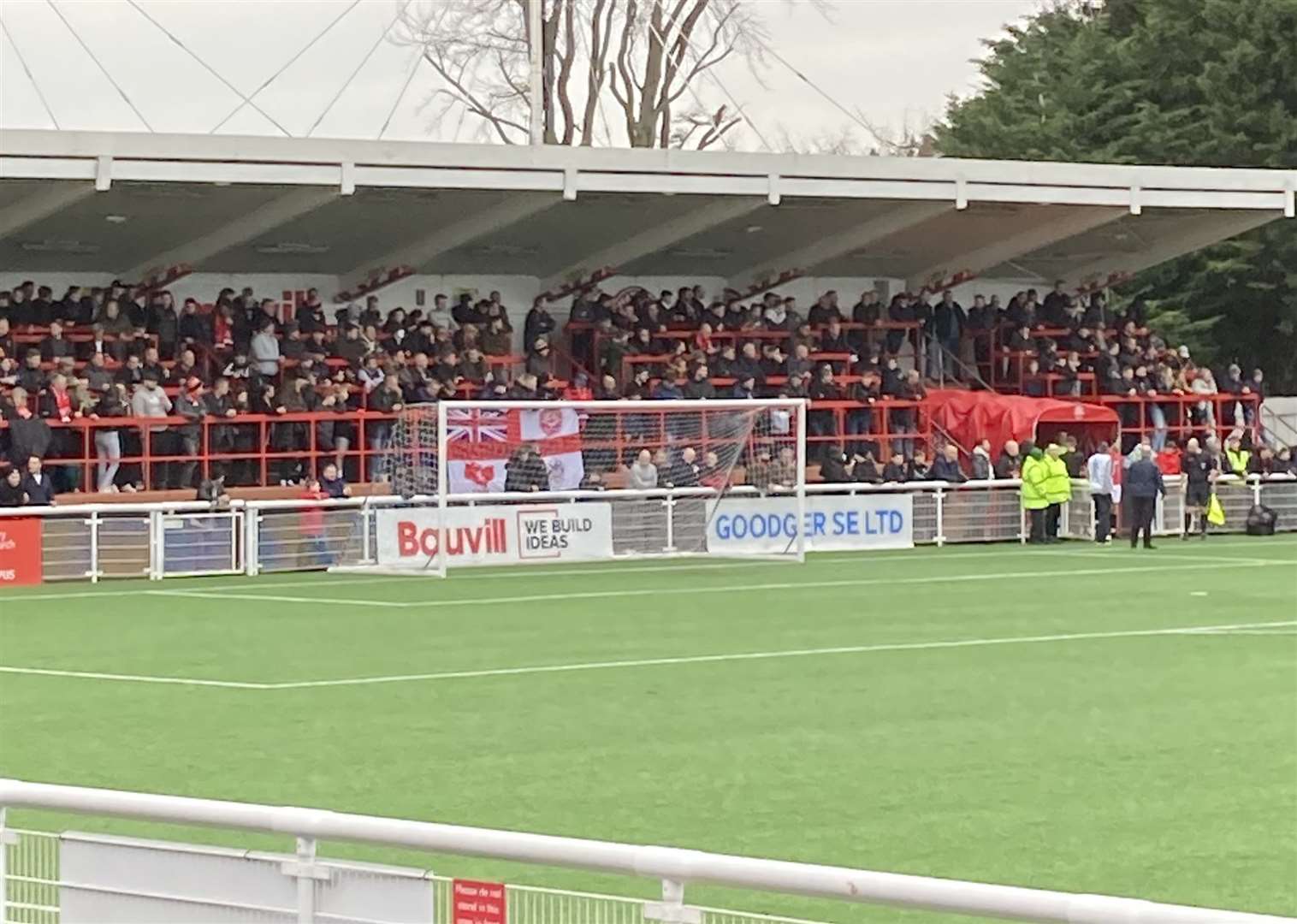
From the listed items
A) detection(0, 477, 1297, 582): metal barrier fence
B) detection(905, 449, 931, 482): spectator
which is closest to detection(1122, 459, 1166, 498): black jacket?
detection(0, 477, 1297, 582): metal barrier fence

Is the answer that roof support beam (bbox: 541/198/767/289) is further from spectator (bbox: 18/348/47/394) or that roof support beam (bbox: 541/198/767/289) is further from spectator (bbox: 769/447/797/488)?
spectator (bbox: 18/348/47/394)

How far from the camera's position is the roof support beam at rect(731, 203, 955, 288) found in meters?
38.7

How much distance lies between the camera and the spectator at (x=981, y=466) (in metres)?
35.4

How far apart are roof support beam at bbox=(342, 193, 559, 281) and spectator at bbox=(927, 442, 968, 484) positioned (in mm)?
6712

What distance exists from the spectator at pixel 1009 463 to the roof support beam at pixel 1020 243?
5.27 m

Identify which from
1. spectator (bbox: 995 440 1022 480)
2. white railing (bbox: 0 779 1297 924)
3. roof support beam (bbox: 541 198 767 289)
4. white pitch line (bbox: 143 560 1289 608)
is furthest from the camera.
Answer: roof support beam (bbox: 541 198 767 289)

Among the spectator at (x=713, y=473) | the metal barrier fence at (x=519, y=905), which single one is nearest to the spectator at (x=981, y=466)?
the spectator at (x=713, y=473)

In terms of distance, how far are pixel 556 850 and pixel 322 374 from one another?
1158 inches

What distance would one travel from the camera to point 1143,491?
107 feet

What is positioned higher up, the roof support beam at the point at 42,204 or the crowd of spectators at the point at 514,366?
the roof support beam at the point at 42,204

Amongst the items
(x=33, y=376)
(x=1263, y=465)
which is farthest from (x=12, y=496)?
(x=1263, y=465)

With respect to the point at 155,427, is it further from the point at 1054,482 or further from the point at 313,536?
the point at 1054,482

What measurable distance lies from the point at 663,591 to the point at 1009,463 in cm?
1212

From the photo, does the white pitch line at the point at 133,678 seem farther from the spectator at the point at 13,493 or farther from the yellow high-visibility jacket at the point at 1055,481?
the yellow high-visibility jacket at the point at 1055,481
